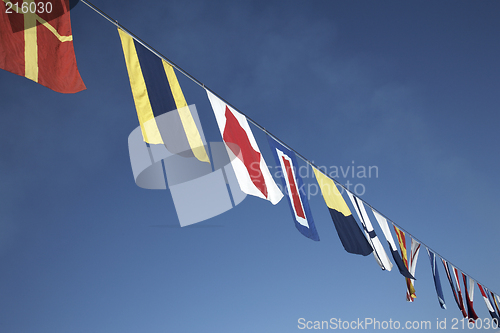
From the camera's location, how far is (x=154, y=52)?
3.96m

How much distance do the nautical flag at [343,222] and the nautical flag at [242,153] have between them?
142 centimetres

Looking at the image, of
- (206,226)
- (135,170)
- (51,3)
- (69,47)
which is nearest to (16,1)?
(51,3)

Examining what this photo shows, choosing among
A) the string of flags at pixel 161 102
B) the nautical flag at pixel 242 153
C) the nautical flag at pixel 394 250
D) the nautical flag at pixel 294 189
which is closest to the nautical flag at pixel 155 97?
the string of flags at pixel 161 102

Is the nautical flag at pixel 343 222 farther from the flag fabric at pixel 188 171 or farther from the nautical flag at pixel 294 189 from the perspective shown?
the flag fabric at pixel 188 171

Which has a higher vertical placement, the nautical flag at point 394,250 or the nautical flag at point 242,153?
the nautical flag at point 242,153

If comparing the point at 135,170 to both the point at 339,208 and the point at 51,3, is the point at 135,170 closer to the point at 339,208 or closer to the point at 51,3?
the point at 339,208

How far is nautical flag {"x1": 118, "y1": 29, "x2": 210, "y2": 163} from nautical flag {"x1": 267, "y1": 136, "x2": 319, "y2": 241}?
1.60 m

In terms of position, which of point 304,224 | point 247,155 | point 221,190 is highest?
point 221,190

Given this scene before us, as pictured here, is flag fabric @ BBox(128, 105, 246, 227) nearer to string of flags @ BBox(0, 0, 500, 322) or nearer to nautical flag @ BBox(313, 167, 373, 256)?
nautical flag @ BBox(313, 167, 373, 256)

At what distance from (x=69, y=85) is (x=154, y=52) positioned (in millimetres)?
1075

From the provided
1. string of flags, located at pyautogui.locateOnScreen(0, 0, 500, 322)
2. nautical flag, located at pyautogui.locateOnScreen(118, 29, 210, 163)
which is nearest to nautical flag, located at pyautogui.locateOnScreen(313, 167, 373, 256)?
string of flags, located at pyautogui.locateOnScreen(0, 0, 500, 322)

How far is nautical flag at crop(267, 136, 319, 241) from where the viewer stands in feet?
17.1

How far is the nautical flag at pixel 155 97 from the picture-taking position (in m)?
3.73

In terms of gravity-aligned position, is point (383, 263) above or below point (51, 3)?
below
